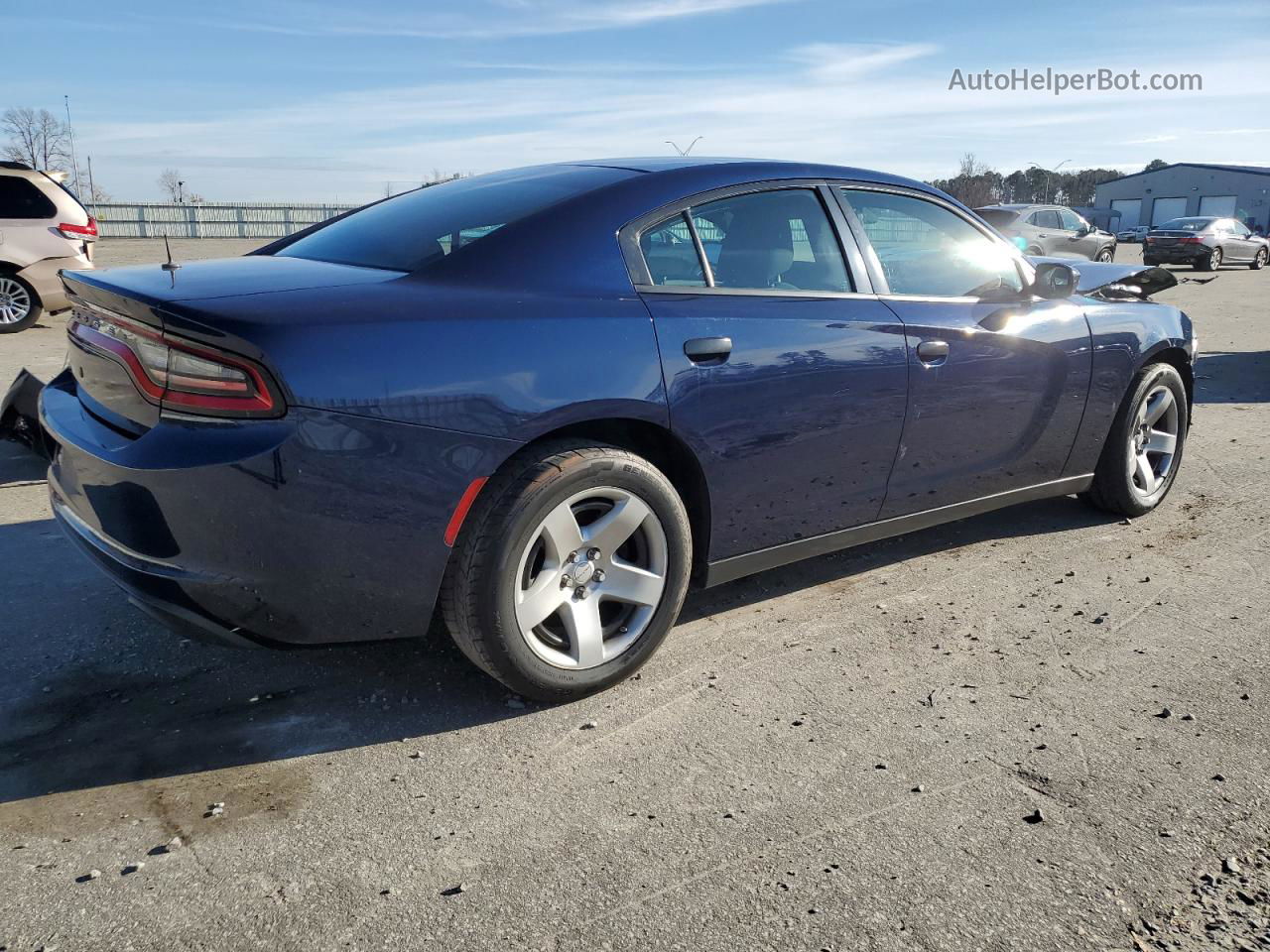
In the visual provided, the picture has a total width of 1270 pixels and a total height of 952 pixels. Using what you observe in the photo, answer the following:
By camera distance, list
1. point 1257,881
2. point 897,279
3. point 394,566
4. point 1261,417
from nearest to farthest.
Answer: point 1257,881 < point 394,566 < point 897,279 < point 1261,417

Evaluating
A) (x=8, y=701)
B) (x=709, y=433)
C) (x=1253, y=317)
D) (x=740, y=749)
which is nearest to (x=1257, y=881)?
(x=740, y=749)

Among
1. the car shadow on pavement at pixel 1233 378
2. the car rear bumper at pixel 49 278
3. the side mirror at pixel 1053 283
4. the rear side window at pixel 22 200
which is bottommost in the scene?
the car shadow on pavement at pixel 1233 378

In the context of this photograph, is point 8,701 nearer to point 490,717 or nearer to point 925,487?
point 490,717

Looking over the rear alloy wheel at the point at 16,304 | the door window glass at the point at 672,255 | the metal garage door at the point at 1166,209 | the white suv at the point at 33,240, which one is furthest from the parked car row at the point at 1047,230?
the metal garage door at the point at 1166,209

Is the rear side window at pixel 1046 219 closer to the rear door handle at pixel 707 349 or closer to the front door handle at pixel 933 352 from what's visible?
the front door handle at pixel 933 352

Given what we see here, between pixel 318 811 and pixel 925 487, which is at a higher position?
pixel 925 487

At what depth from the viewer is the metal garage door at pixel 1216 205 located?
6775 centimetres

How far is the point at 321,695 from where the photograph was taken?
2.99m

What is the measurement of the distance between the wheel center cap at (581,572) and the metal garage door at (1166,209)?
79.2 metres

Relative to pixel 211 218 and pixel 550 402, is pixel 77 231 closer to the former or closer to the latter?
pixel 550 402

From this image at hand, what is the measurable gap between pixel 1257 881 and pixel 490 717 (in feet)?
6.20

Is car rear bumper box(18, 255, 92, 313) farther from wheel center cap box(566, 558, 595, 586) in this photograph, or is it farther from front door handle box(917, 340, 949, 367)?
front door handle box(917, 340, 949, 367)

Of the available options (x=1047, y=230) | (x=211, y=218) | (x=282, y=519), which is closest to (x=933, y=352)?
(x=282, y=519)

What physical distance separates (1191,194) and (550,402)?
80982mm
